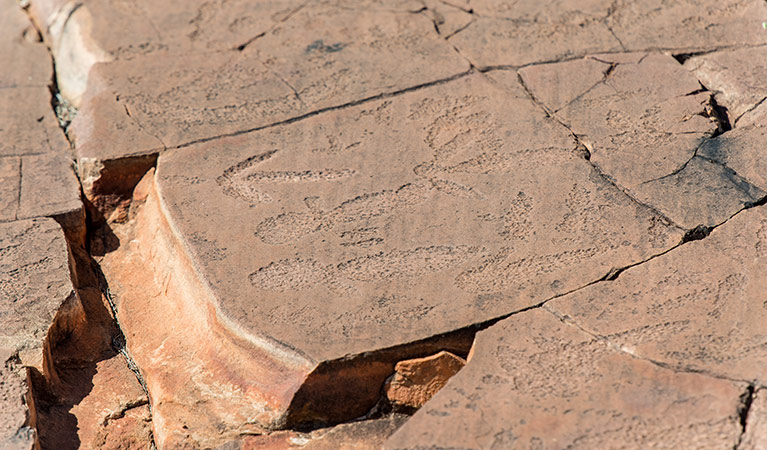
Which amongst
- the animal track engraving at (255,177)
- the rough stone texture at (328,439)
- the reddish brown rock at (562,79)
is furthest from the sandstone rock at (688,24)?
the rough stone texture at (328,439)

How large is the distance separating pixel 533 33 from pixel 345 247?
1.09 metres

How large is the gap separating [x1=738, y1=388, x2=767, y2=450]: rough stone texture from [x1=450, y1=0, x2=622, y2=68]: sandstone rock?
1229mm

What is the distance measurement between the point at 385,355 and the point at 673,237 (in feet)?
2.32

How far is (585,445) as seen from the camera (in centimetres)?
137

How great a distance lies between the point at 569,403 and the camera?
1434mm

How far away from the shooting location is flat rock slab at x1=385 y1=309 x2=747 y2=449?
4.52 ft

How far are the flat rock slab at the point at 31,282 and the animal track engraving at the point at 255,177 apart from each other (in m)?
0.41

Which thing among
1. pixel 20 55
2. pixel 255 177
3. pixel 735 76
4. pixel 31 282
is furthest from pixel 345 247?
pixel 20 55

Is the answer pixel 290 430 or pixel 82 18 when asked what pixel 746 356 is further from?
pixel 82 18

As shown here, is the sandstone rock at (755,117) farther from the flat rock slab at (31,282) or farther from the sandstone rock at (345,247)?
the flat rock slab at (31,282)

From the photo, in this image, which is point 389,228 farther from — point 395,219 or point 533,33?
point 533,33

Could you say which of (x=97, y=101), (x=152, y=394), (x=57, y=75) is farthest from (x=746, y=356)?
(x=57, y=75)

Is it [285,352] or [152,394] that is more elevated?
[285,352]

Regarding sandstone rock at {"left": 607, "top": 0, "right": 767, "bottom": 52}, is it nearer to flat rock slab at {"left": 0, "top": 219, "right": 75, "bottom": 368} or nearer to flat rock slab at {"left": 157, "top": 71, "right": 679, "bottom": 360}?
flat rock slab at {"left": 157, "top": 71, "right": 679, "bottom": 360}
